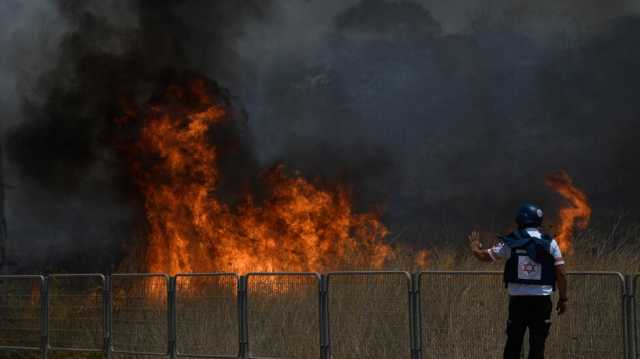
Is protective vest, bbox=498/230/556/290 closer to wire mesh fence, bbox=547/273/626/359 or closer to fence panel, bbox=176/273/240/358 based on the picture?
wire mesh fence, bbox=547/273/626/359

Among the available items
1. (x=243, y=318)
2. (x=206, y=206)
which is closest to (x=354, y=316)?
(x=243, y=318)

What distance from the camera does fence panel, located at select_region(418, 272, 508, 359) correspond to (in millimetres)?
13156

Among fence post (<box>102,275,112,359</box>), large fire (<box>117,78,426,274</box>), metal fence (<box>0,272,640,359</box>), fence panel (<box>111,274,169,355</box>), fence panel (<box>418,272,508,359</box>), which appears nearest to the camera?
metal fence (<box>0,272,640,359</box>)

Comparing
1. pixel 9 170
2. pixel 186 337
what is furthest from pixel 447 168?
pixel 186 337

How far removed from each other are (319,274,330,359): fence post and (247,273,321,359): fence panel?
0.26ft

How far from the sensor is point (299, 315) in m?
14.9

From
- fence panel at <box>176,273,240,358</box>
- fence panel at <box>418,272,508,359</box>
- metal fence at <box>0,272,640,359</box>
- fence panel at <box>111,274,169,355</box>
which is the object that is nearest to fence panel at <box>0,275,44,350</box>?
metal fence at <box>0,272,640,359</box>

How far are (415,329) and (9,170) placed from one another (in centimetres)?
2367

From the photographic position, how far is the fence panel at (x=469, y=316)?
13.2m

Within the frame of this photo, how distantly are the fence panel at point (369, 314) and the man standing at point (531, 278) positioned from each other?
224cm

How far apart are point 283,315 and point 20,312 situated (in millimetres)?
6035

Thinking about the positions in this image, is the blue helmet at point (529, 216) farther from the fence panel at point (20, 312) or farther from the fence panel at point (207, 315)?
the fence panel at point (20, 312)

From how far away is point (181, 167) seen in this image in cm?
2791

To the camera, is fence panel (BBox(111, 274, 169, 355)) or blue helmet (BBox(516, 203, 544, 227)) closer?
blue helmet (BBox(516, 203, 544, 227))
